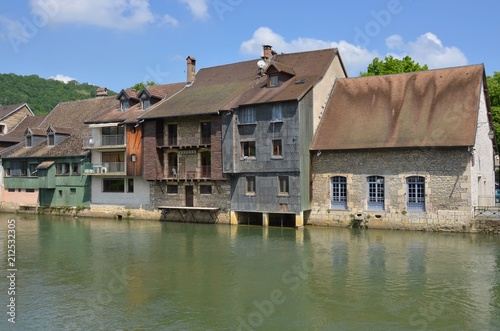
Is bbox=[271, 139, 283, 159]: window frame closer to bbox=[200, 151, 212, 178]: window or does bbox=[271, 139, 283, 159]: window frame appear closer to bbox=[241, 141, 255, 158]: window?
bbox=[241, 141, 255, 158]: window

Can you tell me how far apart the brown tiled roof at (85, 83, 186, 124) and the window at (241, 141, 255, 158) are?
8435 mm

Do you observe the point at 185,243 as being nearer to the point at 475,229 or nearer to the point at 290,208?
the point at 290,208

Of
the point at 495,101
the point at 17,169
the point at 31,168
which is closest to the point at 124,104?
the point at 31,168

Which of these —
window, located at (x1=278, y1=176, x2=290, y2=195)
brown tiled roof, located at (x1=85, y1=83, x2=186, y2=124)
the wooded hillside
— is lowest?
window, located at (x1=278, y1=176, x2=290, y2=195)

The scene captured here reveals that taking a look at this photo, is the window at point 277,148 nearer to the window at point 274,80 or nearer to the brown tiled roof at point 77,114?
the window at point 274,80

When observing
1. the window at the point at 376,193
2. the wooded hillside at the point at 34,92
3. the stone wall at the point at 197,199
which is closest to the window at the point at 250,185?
the stone wall at the point at 197,199

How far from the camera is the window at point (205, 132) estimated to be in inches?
1310

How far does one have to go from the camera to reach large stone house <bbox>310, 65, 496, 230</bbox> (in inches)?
1054

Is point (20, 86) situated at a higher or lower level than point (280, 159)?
higher

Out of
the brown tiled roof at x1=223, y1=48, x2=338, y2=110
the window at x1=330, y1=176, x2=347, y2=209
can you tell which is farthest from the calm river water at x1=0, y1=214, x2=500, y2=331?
the brown tiled roof at x1=223, y1=48, x2=338, y2=110

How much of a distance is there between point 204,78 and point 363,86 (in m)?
12.4

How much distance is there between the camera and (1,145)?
45.5 m

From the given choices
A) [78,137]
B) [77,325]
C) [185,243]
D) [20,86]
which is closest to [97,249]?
[185,243]

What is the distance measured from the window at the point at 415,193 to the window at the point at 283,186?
6.81 m
